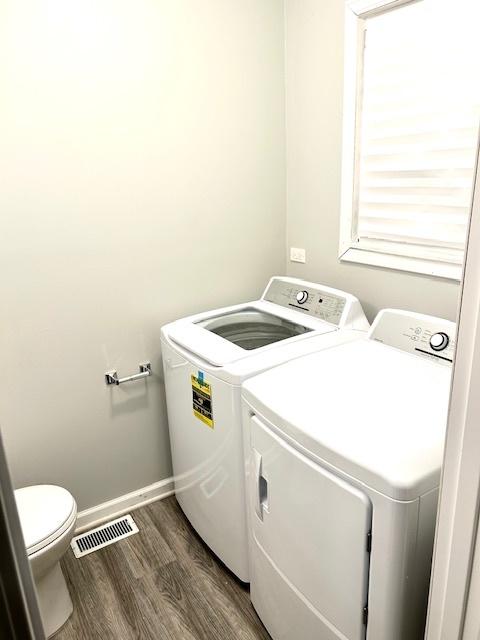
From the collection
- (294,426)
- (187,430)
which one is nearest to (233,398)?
(294,426)

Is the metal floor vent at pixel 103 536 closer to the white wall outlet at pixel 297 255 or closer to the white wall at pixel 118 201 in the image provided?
the white wall at pixel 118 201

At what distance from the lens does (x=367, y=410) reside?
4.19 feet

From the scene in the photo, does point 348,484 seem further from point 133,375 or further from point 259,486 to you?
point 133,375

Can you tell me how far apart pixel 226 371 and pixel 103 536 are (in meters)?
1.15

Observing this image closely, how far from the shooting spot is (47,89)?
66.7 inches

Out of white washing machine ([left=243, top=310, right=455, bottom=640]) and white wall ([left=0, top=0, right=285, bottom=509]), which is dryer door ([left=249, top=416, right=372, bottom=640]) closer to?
white washing machine ([left=243, top=310, right=455, bottom=640])

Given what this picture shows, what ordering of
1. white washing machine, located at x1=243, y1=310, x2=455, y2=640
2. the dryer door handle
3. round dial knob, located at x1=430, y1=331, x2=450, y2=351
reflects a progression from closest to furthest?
white washing machine, located at x1=243, y1=310, x2=455, y2=640
the dryer door handle
round dial knob, located at x1=430, y1=331, x2=450, y2=351

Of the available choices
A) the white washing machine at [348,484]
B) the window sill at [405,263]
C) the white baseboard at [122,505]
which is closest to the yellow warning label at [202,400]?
the white washing machine at [348,484]

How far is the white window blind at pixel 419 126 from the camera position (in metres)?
1.53

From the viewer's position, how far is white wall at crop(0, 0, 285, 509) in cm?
172

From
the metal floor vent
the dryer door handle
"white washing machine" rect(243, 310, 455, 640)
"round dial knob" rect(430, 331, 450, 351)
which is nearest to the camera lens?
"white washing machine" rect(243, 310, 455, 640)

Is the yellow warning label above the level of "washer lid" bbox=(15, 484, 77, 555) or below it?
above

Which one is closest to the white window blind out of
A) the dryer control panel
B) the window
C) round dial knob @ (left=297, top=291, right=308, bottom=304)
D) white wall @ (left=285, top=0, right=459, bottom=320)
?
the window

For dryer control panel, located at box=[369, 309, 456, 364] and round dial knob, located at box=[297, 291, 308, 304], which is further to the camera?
round dial knob, located at box=[297, 291, 308, 304]
